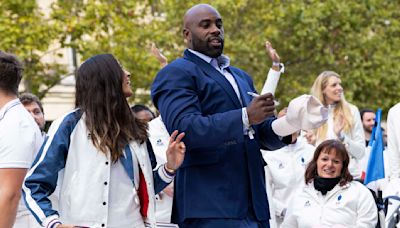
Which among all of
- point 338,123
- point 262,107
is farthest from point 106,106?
point 338,123

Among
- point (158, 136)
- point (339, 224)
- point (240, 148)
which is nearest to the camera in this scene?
point (240, 148)

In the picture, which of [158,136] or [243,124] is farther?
[158,136]

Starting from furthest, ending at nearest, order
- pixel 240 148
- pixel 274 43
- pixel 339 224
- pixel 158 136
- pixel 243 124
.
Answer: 1. pixel 274 43
2. pixel 339 224
3. pixel 158 136
4. pixel 240 148
5. pixel 243 124

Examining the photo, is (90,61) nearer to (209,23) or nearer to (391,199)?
(209,23)

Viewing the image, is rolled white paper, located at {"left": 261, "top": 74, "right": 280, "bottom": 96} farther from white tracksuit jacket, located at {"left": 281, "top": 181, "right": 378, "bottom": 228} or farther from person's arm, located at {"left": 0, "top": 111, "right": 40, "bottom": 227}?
white tracksuit jacket, located at {"left": 281, "top": 181, "right": 378, "bottom": 228}

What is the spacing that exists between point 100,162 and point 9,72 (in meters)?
0.79

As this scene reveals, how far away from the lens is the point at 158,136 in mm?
8562

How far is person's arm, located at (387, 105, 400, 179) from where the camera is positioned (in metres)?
8.38

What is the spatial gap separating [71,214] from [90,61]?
36.2 inches

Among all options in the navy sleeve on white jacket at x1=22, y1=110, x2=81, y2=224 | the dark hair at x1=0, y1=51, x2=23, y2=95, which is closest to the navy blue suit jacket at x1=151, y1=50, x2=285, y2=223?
the navy sleeve on white jacket at x1=22, y1=110, x2=81, y2=224

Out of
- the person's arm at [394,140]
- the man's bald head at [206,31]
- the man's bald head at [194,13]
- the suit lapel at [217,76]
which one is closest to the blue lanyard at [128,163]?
the suit lapel at [217,76]

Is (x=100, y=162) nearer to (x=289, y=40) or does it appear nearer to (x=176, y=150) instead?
(x=176, y=150)

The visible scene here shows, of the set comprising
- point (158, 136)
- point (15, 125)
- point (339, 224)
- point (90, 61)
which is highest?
point (90, 61)

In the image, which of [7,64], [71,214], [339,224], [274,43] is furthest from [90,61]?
[274,43]
